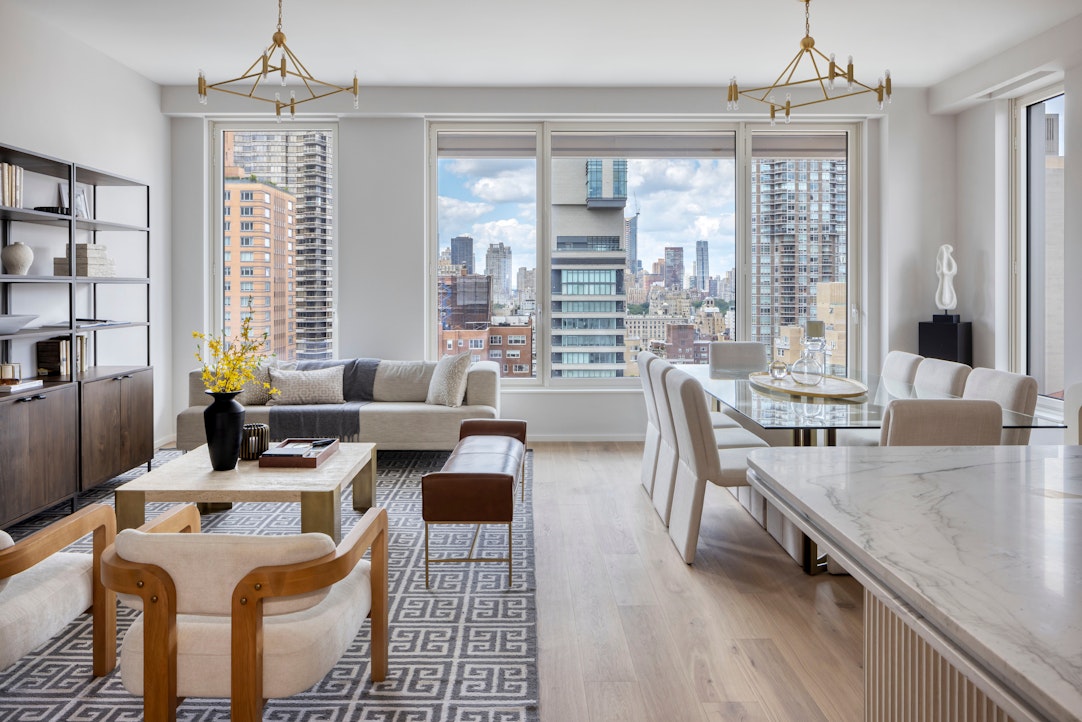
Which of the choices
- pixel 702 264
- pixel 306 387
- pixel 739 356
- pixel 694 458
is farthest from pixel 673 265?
pixel 694 458

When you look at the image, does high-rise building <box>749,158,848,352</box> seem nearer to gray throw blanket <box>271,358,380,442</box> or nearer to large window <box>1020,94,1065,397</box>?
large window <box>1020,94,1065,397</box>

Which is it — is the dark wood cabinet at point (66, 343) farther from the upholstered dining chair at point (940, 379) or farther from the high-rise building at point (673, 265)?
the upholstered dining chair at point (940, 379)

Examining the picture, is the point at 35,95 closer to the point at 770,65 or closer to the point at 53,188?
the point at 53,188

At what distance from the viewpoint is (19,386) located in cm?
380

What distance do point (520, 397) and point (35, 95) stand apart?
3.94 meters

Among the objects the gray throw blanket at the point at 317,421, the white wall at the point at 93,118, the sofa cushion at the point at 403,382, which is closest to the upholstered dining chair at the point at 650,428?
the sofa cushion at the point at 403,382

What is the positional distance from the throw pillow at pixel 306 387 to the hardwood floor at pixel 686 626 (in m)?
2.19

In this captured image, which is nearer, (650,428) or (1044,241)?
(650,428)

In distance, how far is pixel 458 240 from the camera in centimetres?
659

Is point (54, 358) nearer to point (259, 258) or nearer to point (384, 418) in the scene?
point (384, 418)

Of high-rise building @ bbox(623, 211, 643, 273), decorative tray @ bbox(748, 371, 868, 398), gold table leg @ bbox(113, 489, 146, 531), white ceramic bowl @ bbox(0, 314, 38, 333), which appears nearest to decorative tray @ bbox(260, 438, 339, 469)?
gold table leg @ bbox(113, 489, 146, 531)

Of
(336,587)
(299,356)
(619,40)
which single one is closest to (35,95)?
(299,356)

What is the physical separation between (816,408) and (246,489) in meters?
2.47

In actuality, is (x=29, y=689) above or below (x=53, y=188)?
below
